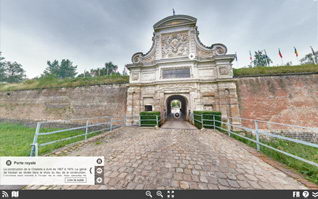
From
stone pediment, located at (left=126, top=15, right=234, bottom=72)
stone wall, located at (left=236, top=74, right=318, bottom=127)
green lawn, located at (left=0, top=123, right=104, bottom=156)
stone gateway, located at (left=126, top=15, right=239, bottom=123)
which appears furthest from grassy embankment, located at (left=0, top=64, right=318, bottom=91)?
green lawn, located at (left=0, top=123, right=104, bottom=156)

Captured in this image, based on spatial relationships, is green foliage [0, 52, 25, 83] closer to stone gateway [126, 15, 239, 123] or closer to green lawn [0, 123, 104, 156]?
green lawn [0, 123, 104, 156]

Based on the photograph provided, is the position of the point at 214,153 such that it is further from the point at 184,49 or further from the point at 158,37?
the point at 158,37

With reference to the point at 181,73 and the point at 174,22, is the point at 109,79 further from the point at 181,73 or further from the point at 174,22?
the point at 174,22

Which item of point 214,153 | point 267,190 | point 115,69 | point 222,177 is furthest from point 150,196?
point 115,69

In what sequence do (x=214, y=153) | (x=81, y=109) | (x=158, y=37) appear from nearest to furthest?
(x=214, y=153) < (x=158, y=37) < (x=81, y=109)

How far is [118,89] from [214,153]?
11051 mm

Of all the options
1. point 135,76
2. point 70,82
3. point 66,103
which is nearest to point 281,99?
point 135,76

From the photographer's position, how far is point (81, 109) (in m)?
12.4

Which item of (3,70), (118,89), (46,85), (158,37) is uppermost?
(3,70)

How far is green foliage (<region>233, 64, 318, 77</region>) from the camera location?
9.29m
